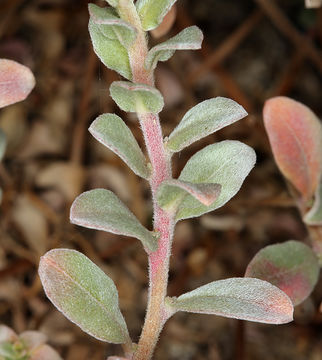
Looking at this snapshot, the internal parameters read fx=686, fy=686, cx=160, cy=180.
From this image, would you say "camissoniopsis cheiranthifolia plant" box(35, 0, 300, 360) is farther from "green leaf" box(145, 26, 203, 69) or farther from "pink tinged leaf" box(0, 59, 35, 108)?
"pink tinged leaf" box(0, 59, 35, 108)

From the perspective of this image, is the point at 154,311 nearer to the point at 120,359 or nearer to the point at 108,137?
the point at 120,359

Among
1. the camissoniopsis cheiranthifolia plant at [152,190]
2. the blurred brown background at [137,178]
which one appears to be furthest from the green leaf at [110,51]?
the blurred brown background at [137,178]

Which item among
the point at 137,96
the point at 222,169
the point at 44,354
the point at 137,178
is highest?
the point at 137,96

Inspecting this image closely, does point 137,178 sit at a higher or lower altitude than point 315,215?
lower

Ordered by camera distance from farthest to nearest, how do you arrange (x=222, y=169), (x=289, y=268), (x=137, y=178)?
(x=137, y=178), (x=289, y=268), (x=222, y=169)

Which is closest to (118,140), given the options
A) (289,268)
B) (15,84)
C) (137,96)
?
(137,96)

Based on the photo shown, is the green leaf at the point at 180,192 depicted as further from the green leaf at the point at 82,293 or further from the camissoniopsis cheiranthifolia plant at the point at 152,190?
the green leaf at the point at 82,293

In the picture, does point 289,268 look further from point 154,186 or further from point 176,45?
point 176,45
